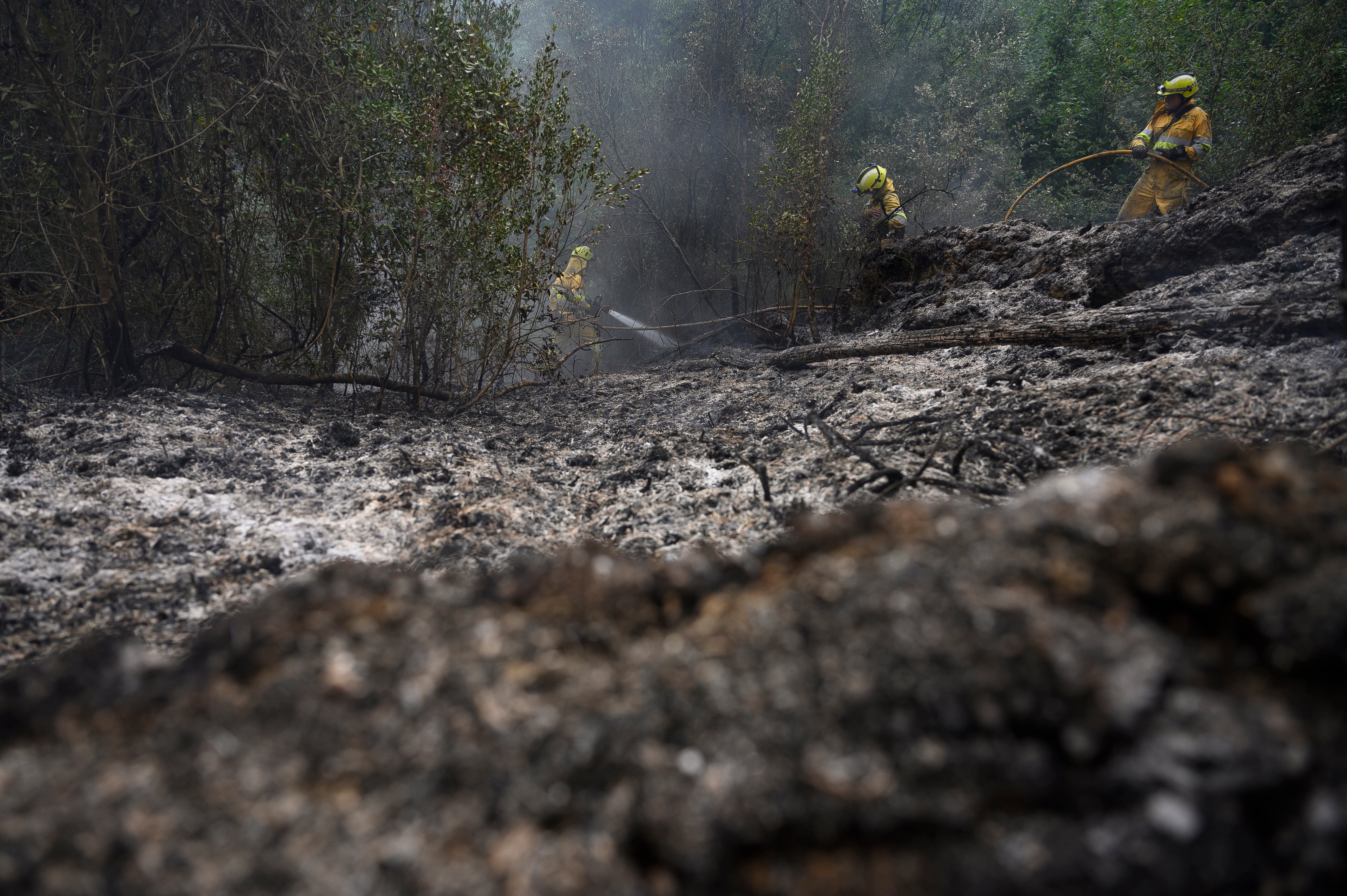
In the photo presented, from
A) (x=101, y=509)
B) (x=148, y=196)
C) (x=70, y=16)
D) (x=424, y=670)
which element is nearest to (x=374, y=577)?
(x=424, y=670)

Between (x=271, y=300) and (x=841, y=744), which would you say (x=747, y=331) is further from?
(x=841, y=744)

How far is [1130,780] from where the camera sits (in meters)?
0.64

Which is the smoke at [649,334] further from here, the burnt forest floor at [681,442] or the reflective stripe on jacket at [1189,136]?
the reflective stripe on jacket at [1189,136]

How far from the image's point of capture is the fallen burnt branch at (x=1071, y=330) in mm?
3182

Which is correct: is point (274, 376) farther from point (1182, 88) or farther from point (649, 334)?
point (1182, 88)

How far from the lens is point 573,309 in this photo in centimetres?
602

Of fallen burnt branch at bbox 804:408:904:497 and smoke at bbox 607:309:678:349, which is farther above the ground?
smoke at bbox 607:309:678:349

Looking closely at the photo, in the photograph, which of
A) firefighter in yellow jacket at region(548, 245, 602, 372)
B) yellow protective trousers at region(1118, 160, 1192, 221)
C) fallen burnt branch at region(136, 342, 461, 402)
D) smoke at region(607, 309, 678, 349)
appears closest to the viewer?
fallen burnt branch at region(136, 342, 461, 402)

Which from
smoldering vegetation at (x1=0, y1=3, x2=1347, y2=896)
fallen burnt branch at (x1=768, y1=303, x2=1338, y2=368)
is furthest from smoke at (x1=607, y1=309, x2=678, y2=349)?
fallen burnt branch at (x1=768, y1=303, x2=1338, y2=368)

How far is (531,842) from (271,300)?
5.99 metres

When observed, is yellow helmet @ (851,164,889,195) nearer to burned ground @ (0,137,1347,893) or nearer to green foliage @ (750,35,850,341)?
green foliage @ (750,35,850,341)

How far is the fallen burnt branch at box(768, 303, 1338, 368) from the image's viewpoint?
3182 millimetres

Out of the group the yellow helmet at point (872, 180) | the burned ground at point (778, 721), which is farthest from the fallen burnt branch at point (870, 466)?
the yellow helmet at point (872, 180)

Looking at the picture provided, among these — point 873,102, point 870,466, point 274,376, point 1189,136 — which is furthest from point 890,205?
point 274,376
